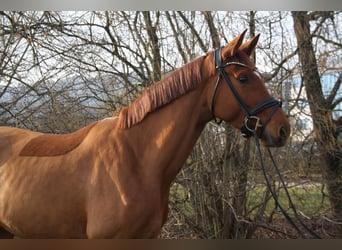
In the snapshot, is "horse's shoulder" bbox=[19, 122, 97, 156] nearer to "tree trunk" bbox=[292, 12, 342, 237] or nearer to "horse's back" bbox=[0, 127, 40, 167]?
"horse's back" bbox=[0, 127, 40, 167]

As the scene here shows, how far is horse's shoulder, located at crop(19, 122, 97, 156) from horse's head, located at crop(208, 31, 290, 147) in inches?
26.7

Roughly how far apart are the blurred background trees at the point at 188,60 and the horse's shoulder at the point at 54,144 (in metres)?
0.55

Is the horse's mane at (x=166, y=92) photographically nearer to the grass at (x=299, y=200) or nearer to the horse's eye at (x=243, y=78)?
the horse's eye at (x=243, y=78)

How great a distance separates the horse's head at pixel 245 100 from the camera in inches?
69.9

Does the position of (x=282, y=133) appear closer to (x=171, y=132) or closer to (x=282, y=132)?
(x=282, y=132)

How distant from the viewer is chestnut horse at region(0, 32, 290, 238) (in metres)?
1.75

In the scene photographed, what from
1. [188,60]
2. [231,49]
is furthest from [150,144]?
[188,60]

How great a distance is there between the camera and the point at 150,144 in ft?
5.90

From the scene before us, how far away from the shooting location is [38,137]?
202 centimetres

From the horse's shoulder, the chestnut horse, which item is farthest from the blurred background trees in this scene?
the chestnut horse

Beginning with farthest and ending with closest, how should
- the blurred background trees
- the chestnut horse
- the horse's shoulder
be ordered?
the blurred background trees < the horse's shoulder < the chestnut horse

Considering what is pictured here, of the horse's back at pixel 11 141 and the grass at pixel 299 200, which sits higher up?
the horse's back at pixel 11 141

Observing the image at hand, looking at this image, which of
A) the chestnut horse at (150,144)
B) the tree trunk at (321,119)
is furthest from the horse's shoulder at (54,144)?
the tree trunk at (321,119)

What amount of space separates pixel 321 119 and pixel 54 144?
1841mm
